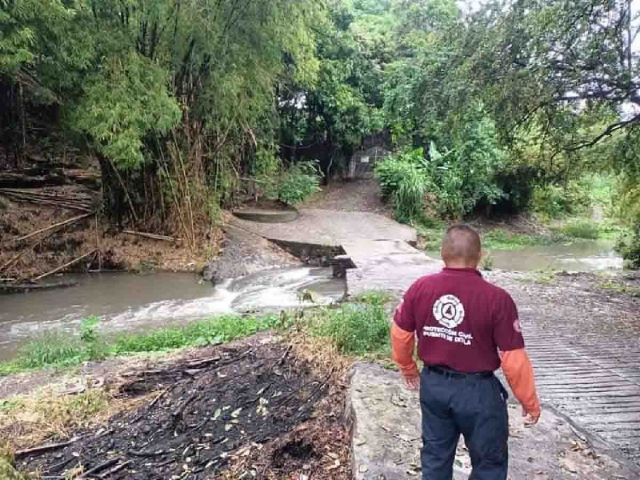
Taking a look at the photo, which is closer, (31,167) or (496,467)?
(496,467)

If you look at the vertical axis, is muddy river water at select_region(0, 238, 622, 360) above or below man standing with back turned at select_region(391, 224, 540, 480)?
below

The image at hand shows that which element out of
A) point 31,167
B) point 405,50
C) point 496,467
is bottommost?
point 496,467

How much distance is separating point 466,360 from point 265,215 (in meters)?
12.3

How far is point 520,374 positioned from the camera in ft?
6.70

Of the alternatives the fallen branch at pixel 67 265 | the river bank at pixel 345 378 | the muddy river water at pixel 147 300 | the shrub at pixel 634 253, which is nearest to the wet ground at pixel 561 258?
the shrub at pixel 634 253

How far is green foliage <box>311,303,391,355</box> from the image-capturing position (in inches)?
171

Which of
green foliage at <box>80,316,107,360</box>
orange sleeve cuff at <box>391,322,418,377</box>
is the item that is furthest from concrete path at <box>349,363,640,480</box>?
green foliage at <box>80,316,107,360</box>

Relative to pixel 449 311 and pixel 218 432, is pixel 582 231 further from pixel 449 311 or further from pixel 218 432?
pixel 449 311

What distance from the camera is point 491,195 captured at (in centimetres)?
1652

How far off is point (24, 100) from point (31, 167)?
60.4 inches

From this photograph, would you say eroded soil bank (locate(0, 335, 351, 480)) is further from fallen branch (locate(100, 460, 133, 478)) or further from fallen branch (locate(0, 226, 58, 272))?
fallen branch (locate(0, 226, 58, 272))

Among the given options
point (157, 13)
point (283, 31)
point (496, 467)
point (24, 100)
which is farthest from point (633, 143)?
point (24, 100)

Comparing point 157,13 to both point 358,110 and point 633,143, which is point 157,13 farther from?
point 358,110

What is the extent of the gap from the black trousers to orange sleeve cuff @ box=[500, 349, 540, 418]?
102 millimetres
